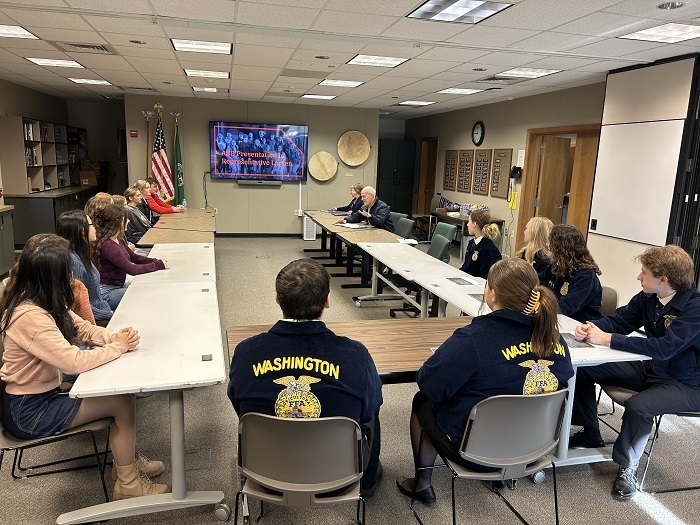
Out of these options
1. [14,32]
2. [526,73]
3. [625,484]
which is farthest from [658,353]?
[14,32]

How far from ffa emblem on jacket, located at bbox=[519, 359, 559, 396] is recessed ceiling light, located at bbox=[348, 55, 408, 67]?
3.99 metres

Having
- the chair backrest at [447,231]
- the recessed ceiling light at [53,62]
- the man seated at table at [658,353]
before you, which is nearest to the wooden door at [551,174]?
the chair backrest at [447,231]

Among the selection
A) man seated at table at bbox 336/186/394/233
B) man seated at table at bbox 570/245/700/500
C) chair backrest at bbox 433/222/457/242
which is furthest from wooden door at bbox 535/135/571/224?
man seated at table at bbox 570/245/700/500

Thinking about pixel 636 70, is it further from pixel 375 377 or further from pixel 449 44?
pixel 375 377

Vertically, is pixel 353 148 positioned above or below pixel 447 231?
above

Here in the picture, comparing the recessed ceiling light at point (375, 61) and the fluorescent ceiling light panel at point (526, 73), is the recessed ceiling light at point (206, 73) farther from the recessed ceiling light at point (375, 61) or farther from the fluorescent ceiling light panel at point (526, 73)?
the fluorescent ceiling light panel at point (526, 73)

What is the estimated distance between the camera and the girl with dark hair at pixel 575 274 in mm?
2844

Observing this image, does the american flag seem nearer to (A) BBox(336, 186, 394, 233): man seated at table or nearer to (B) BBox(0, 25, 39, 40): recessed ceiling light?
(A) BBox(336, 186, 394, 233): man seated at table

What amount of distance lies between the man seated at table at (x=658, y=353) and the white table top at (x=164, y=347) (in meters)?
1.78

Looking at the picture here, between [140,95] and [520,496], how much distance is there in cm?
883

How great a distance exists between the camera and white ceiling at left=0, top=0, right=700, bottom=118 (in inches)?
135

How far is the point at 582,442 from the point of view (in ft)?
8.63

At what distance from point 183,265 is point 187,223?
2479 millimetres

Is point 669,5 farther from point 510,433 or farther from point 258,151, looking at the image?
point 258,151
